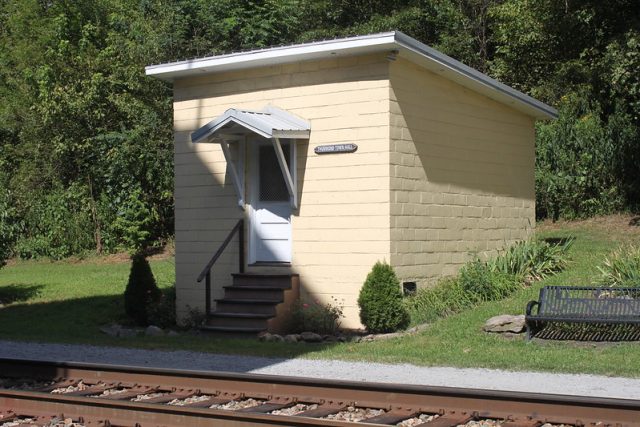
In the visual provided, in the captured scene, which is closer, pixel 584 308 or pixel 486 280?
pixel 584 308

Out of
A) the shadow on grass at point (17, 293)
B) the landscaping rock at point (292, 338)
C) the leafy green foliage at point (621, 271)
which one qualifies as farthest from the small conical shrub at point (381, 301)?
the shadow on grass at point (17, 293)

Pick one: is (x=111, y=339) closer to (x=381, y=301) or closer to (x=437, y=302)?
(x=381, y=301)

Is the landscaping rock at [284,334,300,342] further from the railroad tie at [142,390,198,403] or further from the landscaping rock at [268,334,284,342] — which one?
the railroad tie at [142,390,198,403]

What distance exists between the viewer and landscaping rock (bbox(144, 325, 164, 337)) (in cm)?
1473

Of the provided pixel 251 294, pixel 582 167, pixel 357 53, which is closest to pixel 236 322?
pixel 251 294

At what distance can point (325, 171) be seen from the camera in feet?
48.1

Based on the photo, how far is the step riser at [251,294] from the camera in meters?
14.7

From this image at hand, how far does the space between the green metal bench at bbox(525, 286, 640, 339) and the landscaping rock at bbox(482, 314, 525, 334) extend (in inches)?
8.5

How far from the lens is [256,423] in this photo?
23.0 ft

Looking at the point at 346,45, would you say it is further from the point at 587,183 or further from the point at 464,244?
the point at 587,183

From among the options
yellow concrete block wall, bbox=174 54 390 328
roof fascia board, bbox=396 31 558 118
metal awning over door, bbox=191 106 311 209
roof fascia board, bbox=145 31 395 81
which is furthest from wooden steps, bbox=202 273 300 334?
roof fascia board, bbox=396 31 558 118

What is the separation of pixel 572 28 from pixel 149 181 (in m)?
12.8

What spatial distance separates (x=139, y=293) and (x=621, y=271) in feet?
27.5

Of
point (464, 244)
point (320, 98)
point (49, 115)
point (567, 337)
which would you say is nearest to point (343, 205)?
point (320, 98)
